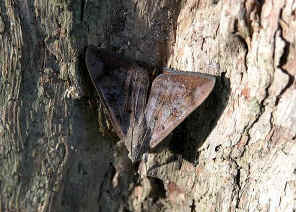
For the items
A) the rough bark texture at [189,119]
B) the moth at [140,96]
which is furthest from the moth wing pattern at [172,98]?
the rough bark texture at [189,119]

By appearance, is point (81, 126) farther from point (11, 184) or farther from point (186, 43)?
point (186, 43)

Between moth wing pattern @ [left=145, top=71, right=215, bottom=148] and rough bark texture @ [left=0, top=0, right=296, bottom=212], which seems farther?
moth wing pattern @ [left=145, top=71, right=215, bottom=148]

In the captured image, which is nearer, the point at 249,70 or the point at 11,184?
the point at 249,70

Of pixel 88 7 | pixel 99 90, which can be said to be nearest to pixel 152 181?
pixel 99 90

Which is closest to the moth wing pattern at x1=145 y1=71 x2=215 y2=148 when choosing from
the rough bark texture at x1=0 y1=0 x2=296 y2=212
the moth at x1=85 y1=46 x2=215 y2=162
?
the moth at x1=85 y1=46 x2=215 y2=162

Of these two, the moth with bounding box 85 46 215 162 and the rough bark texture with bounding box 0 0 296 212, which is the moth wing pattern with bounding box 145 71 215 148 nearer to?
the moth with bounding box 85 46 215 162
